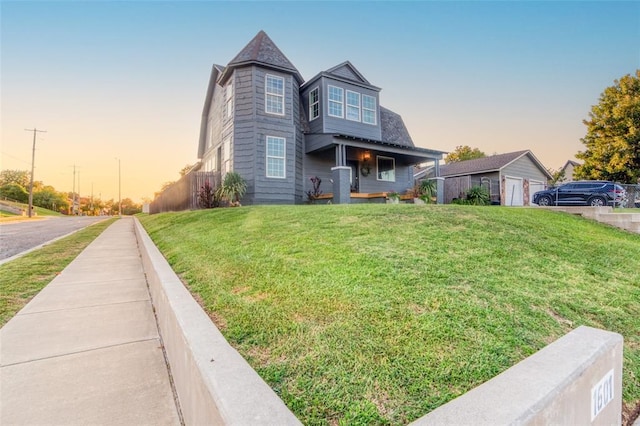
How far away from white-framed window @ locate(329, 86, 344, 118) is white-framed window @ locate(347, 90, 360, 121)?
435mm

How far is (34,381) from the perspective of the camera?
2088 mm

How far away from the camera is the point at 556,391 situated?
49.8 inches

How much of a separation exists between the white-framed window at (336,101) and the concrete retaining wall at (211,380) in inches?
495

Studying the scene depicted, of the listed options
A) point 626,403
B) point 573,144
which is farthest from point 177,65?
point 573,144

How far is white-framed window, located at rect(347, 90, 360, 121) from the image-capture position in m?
14.2

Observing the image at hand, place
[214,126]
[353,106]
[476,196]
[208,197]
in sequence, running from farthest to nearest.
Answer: [214,126]
[476,196]
[353,106]
[208,197]

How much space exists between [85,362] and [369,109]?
580 inches

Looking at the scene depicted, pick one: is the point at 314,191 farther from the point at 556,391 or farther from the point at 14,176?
the point at 14,176

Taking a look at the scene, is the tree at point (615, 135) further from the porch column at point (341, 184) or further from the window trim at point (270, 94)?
the window trim at point (270, 94)

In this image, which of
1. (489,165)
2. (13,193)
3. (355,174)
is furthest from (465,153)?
(13,193)

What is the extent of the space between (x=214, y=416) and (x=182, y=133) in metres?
22.0

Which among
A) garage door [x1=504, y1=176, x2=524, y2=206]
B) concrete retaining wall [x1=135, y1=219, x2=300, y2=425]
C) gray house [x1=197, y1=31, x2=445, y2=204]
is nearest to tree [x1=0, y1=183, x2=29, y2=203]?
gray house [x1=197, y1=31, x2=445, y2=204]

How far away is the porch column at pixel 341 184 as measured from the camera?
11656 mm

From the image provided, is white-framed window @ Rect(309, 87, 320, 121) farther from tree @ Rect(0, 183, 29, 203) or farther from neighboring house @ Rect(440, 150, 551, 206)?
tree @ Rect(0, 183, 29, 203)
